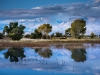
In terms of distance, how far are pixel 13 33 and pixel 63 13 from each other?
3.65m

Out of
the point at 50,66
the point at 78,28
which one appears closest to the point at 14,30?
the point at 78,28

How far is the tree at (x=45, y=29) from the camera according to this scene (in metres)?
16.9

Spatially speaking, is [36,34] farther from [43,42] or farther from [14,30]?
[14,30]

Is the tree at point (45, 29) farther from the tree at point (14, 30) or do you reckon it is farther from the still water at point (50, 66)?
the still water at point (50, 66)

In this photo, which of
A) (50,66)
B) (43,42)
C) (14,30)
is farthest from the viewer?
(14,30)

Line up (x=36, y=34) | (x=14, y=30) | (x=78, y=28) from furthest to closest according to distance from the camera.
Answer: (x=14, y=30) < (x=78, y=28) < (x=36, y=34)

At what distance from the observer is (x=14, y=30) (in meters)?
18.3

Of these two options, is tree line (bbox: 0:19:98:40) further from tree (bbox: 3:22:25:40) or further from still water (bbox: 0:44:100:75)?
still water (bbox: 0:44:100:75)

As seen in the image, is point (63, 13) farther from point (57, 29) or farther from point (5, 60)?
point (5, 60)

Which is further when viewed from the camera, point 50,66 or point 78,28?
point 78,28

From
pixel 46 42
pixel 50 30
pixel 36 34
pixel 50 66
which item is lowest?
pixel 50 66

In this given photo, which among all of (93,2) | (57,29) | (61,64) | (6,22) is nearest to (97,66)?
(61,64)

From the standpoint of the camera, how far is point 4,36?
60.0ft

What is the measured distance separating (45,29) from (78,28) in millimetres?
1920
